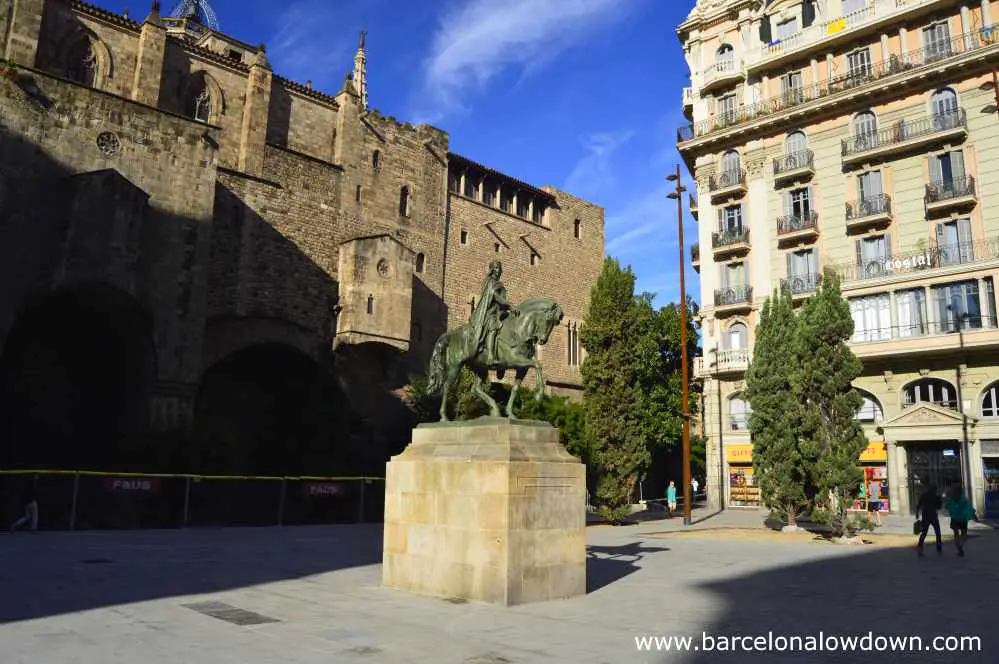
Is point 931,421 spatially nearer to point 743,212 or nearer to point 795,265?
point 795,265

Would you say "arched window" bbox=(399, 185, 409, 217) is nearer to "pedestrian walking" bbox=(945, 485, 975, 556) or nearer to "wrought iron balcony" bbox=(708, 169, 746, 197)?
"wrought iron balcony" bbox=(708, 169, 746, 197)

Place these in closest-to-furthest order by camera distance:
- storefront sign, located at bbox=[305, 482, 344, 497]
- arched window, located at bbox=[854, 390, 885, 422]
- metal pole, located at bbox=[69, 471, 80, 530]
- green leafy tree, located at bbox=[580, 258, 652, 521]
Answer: metal pole, located at bbox=[69, 471, 80, 530], storefront sign, located at bbox=[305, 482, 344, 497], green leafy tree, located at bbox=[580, 258, 652, 521], arched window, located at bbox=[854, 390, 885, 422]

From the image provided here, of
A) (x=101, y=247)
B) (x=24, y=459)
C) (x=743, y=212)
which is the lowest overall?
(x=24, y=459)

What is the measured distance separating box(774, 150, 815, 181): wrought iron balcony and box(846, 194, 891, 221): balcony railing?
8.98ft

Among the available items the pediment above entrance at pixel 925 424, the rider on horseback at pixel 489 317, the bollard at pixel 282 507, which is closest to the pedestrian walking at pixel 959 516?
the rider on horseback at pixel 489 317

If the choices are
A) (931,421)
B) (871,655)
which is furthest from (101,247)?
(931,421)

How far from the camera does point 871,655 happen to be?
6.82 m

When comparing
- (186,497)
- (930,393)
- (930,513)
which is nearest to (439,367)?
(930,513)

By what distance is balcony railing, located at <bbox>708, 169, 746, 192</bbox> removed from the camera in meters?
38.0

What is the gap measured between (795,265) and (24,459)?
34065mm

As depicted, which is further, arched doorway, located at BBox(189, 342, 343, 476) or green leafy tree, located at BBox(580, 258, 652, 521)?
arched doorway, located at BBox(189, 342, 343, 476)

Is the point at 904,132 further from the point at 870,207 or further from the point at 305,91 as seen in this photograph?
the point at 305,91

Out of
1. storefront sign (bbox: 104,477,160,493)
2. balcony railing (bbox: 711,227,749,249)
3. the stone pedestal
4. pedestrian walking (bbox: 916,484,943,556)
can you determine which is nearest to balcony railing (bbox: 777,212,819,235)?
balcony railing (bbox: 711,227,749,249)

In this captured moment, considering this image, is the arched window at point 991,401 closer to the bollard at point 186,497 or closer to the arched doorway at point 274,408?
the arched doorway at point 274,408
